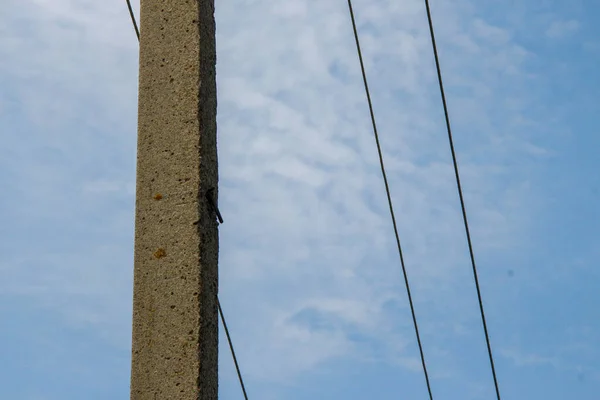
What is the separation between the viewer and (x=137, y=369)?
12.9 feet

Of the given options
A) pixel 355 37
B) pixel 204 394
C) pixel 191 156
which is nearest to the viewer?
pixel 204 394

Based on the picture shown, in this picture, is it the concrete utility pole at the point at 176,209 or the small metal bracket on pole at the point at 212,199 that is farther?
the small metal bracket on pole at the point at 212,199

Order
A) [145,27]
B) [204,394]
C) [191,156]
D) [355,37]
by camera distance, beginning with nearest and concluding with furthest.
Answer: [204,394], [191,156], [145,27], [355,37]

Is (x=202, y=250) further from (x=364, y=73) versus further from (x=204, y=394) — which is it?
(x=364, y=73)

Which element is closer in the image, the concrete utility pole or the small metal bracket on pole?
the concrete utility pole

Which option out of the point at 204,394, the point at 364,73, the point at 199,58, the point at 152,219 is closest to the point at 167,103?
the point at 199,58

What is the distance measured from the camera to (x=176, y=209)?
13.1 feet

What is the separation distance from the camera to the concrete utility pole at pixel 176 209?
3.83 metres

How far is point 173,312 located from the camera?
153 inches

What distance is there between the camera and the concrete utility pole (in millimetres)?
3832

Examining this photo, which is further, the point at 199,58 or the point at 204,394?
the point at 199,58

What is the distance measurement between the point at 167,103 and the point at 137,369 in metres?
1.13

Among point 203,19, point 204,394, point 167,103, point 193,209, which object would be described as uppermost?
point 203,19

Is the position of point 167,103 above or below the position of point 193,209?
above
